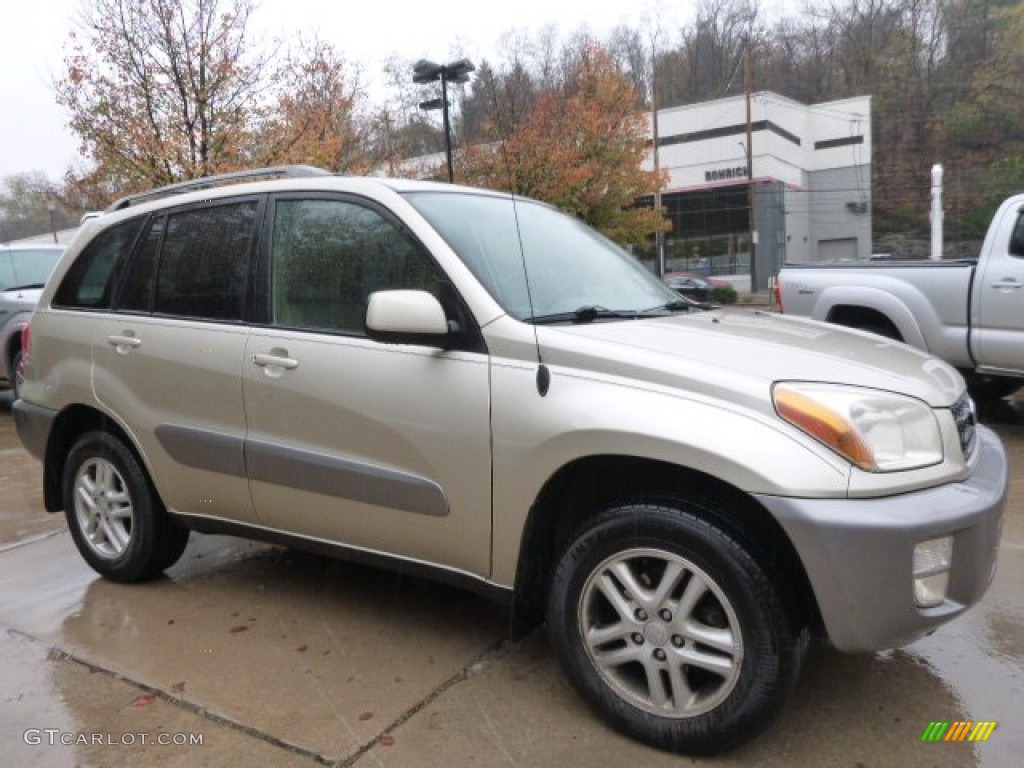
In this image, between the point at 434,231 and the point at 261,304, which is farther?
the point at 261,304

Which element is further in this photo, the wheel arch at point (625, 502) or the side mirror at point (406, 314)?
the side mirror at point (406, 314)

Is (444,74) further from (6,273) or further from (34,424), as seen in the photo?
(34,424)

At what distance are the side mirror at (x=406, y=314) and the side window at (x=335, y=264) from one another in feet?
0.72

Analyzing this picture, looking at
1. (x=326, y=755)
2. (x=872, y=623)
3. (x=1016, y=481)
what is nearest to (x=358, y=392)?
(x=326, y=755)

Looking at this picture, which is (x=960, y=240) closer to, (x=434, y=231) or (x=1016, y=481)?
(x=1016, y=481)

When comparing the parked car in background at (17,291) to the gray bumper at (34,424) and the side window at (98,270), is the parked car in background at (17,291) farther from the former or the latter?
the side window at (98,270)

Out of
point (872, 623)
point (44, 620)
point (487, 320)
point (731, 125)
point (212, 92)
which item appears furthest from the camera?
point (731, 125)

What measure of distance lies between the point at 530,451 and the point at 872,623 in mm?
1075

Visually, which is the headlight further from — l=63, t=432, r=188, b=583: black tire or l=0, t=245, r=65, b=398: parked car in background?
l=0, t=245, r=65, b=398: parked car in background

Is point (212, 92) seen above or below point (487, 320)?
above

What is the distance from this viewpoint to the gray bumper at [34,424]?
4.10m

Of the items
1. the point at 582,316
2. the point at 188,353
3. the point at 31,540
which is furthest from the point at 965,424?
the point at 31,540

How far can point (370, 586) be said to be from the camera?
3830 mm

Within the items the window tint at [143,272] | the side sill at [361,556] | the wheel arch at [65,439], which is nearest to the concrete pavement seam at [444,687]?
the side sill at [361,556]
